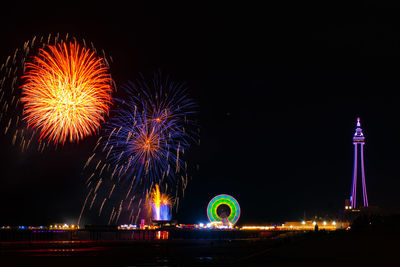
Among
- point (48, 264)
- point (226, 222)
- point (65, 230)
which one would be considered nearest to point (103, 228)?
point (65, 230)

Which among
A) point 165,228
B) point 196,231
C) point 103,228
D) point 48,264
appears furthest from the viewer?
point 165,228

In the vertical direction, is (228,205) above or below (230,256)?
above

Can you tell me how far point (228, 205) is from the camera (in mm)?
158375

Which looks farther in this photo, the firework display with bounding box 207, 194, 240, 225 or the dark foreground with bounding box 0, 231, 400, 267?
the firework display with bounding box 207, 194, 240, 225

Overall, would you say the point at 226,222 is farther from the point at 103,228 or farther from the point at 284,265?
the point at 284,265

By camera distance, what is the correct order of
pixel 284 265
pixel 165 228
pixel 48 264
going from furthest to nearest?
pixel 165 228 → pixel 48 264 → pixel 284 265

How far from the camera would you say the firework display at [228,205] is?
157 metres

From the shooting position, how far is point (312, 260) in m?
33.7

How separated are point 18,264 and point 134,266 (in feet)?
27.5

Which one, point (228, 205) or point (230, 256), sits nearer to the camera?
point (230, 256)

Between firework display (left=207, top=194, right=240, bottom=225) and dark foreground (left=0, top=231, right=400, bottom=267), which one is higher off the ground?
firework display (left=207, top=194, right=240, bottom=225)

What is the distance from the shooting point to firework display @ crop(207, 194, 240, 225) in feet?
514

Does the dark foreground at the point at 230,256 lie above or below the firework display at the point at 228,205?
below

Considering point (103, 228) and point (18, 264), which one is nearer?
point (18, 264)
